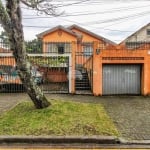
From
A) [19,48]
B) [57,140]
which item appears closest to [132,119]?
[57,140]

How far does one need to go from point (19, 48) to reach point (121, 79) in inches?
436

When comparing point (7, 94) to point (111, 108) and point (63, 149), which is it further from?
point (63, 149)

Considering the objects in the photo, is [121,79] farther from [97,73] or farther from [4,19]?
[4,19]

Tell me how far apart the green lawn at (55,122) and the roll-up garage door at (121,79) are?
355 inches

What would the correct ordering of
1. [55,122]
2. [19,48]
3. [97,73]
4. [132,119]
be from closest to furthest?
[55,122], [19,48], [132,119], [97,73]

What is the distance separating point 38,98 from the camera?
12.2 meters

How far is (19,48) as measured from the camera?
1181 cm

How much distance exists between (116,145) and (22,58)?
15.6ft

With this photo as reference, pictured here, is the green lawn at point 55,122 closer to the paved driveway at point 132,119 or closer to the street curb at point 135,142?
the paved driveway at point 132,119

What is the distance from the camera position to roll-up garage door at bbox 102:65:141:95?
21641mm

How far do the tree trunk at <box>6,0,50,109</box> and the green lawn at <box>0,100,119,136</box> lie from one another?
1.92ft

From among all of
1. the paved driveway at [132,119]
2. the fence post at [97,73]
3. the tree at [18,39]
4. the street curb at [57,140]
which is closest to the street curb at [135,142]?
the street curb at [57,140]

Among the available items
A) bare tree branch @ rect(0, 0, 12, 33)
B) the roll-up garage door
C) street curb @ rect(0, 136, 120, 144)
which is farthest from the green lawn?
the roll-up garage door

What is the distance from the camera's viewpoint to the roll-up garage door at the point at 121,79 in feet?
71.0
